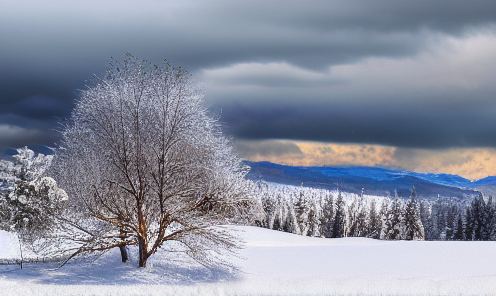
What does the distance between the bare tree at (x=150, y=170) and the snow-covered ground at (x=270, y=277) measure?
53.2 inches

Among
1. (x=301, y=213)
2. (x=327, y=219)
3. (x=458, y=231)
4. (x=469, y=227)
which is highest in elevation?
(x=301, y=213)

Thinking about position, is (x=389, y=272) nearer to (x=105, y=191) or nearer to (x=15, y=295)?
(x=105, y=191)

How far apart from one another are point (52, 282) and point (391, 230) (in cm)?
5618

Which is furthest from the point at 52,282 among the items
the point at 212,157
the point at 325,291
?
the point at 325,291

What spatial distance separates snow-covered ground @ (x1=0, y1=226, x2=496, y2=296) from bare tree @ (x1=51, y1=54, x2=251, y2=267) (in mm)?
1351

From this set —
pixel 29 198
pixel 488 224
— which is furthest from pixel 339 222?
pixel 29 198

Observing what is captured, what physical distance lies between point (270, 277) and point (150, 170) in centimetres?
768

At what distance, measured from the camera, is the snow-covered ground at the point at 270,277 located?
18266 mm

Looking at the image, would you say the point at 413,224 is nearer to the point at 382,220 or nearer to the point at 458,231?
the point at 382,220

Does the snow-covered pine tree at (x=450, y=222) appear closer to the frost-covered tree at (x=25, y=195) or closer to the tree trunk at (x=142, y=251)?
the frost-covered tree at (x=25, y=195)

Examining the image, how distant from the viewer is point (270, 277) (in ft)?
72.0

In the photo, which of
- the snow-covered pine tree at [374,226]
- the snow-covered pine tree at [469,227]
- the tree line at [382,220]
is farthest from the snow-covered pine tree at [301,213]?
the snow-covered pine tree at [469,227]

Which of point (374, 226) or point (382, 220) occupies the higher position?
point (382, 220)

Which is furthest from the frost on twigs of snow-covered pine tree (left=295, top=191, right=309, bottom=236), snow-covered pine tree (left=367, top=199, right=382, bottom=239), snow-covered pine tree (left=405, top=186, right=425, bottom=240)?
snow-covered pine tree (left=367, top=199, right=382, bottom=239)
